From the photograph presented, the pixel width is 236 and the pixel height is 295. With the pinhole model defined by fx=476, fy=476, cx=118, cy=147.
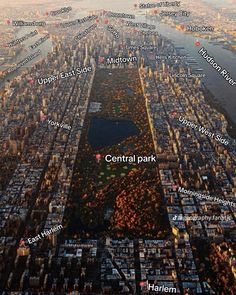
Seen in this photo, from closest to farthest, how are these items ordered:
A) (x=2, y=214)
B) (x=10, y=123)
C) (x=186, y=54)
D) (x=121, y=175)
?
(x=2, y=214) → (x=121, y=175) → (x=10, y=123) → (x=186, y=54)

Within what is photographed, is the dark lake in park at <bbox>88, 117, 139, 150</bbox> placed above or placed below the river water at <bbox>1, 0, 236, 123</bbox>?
above

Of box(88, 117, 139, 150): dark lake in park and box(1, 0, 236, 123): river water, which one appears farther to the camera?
box(1, 0, 236, 123): river water

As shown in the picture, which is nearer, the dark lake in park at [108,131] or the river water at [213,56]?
the dark lake in park at [108,131]

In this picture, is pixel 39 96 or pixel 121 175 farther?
pixel 39 96

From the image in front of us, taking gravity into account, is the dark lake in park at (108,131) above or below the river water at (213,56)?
above

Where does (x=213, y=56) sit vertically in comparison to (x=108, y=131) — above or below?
below

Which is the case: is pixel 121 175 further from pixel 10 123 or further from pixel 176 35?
pixel 176 35

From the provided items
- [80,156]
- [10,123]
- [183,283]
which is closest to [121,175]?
[80,156]

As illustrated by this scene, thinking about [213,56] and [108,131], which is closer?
[108,131]
